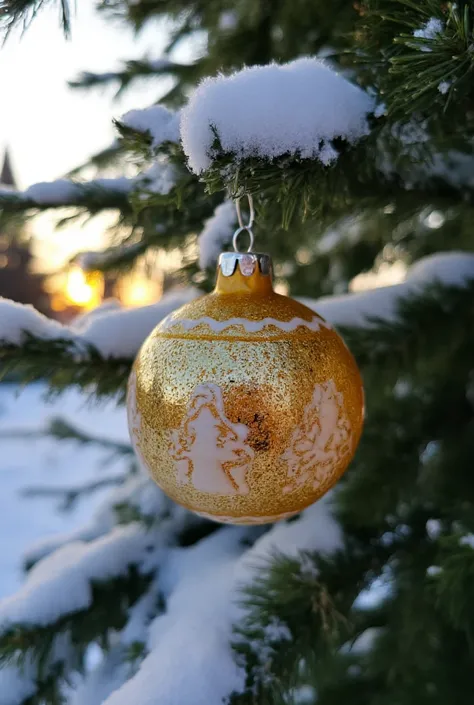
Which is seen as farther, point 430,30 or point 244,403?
point 244,403

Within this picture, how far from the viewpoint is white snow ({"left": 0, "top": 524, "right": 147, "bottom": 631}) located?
0.95m

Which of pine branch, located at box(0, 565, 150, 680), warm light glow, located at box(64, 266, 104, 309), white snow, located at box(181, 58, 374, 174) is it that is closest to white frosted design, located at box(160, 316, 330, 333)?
white snow, located at box(181, 58, 374, 174)

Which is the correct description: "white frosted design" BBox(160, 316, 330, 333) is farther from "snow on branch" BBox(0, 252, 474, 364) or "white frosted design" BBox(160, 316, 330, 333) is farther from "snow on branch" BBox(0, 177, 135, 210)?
"snow on branch" BBox(0, 177, 135, 210)

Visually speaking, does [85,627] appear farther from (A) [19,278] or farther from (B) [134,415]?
(A) [19,278]

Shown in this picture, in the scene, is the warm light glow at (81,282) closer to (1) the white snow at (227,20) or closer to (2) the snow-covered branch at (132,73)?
(2) the snow-covered branch at (132,73)

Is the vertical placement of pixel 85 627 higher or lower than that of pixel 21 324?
lower

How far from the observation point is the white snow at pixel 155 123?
603mm

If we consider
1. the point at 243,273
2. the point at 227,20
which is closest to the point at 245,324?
the point at 243,273

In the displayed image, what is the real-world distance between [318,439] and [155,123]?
416 mm

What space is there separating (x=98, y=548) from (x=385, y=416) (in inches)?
30.5

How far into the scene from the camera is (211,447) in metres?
0.63

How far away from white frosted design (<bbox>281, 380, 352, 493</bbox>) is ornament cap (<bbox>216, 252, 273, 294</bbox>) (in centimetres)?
16

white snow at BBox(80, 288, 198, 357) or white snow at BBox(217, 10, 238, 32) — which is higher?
white snow at BBox(217, 10, 238, 32)

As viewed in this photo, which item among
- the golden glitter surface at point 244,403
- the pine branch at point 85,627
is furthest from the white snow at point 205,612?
the golden glitter surface at point 244,403
